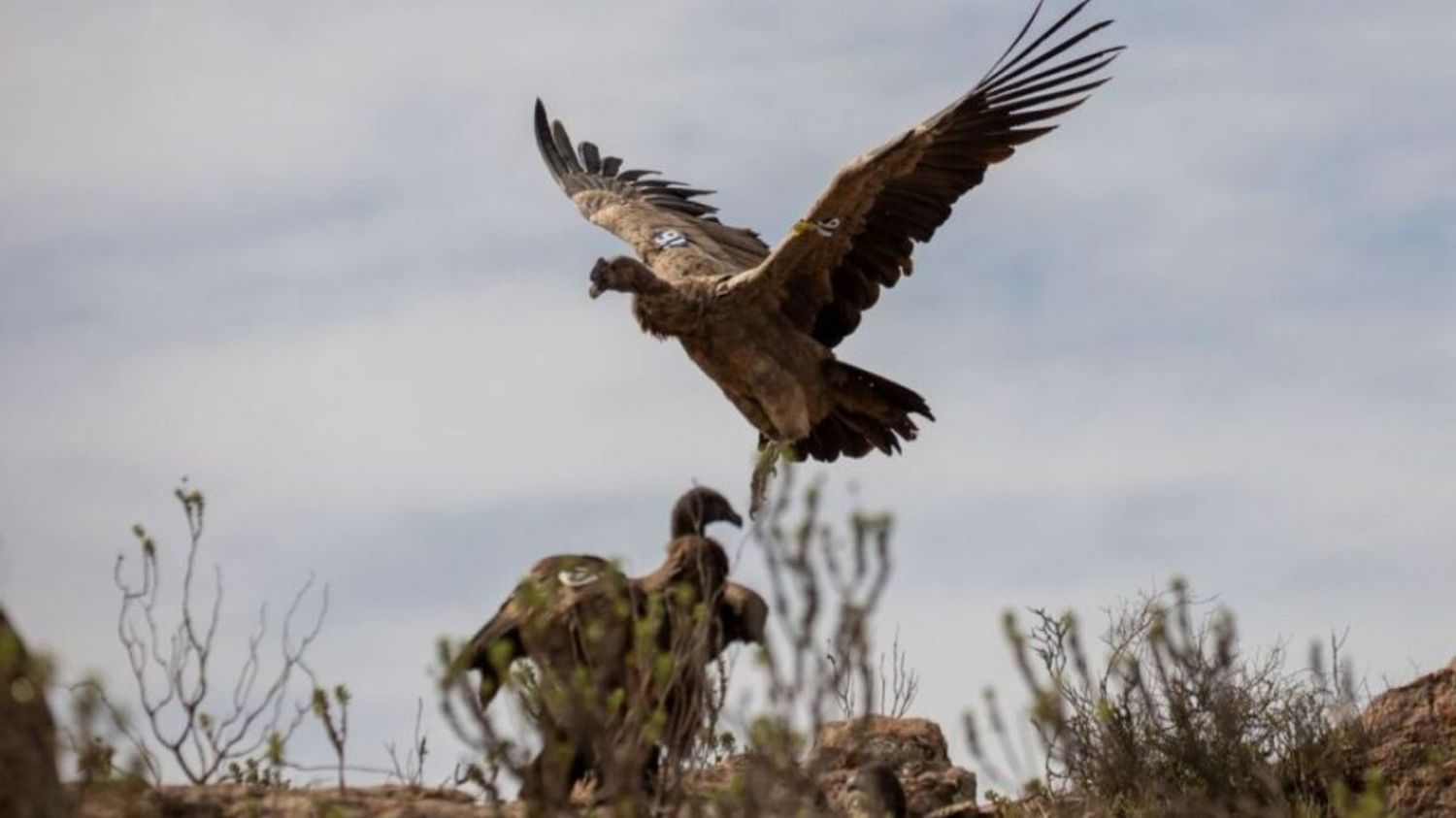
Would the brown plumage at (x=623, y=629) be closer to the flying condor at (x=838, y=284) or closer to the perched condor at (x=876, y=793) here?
the perched condor at (x=876, y=793)

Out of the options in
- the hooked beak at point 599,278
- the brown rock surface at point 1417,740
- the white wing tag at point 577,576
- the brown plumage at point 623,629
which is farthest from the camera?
the hooked beak at point 599,278

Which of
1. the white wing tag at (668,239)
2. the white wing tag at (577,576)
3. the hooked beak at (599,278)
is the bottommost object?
the white wing tag at (577,576)

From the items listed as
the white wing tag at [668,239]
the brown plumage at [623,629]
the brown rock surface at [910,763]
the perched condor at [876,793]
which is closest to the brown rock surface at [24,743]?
the brown plumage at [623,629]

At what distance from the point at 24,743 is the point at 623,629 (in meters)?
2.22

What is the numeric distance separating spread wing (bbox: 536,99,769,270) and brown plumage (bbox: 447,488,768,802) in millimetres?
7246

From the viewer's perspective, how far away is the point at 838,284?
14492 millimetres

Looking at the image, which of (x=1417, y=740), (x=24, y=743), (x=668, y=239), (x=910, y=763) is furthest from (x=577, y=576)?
(x=668, y=239)

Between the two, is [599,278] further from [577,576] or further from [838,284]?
[577,576]

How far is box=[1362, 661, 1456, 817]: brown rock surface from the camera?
11.2 m

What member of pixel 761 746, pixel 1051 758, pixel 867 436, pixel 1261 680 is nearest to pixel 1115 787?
pixel 1051 758

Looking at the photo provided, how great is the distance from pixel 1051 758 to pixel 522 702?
4.06 meters

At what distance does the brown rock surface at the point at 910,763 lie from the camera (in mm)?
10305

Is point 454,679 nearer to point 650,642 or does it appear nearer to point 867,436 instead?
point 650,642

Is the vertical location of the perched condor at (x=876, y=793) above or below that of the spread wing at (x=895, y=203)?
below
